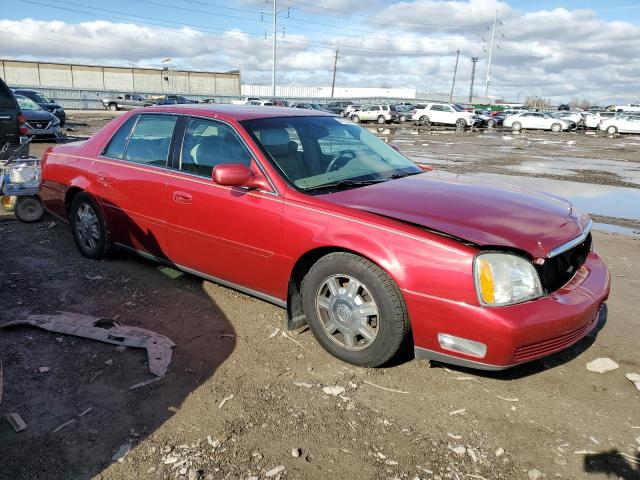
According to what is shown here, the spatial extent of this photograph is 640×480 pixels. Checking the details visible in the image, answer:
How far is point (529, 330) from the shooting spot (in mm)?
2850

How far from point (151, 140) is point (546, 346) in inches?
141

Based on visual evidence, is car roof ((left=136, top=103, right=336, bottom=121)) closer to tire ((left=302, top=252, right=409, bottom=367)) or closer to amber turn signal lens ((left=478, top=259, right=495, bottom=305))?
tire ((left=302, top=252, right=409, bottom=367))

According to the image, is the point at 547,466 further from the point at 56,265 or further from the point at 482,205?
the point at 56,265

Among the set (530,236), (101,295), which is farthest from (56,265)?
(530,236)

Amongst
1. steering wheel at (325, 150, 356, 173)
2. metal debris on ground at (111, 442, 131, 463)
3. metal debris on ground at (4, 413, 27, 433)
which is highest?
steering wheel at (325, 150, 356, 173)

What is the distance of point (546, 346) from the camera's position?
118 inches

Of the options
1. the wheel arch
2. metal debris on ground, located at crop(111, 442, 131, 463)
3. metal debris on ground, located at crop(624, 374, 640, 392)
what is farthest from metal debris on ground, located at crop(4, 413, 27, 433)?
metal debris on ground, located at crop(624, 374, 640, 392)

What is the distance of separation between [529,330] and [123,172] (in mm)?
3652

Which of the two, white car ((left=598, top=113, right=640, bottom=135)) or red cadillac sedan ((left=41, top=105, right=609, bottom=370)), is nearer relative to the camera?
red cadillac sedan ((left=41, top=105, right=609, bottom=370))

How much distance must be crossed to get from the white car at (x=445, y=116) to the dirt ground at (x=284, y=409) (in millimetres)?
36350

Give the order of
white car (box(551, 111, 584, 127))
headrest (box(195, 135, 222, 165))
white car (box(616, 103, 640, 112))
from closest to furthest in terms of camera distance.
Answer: headrest (box(195, 135, 222, 165)) → white car (box(551, 111, 584, 127)) → white car (box(616, 103, 640, 112))

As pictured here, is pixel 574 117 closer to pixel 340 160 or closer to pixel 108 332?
pixel 340 160

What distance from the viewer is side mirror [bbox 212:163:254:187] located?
3.62 metres

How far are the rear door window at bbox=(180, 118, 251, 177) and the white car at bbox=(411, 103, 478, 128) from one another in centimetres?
3675
